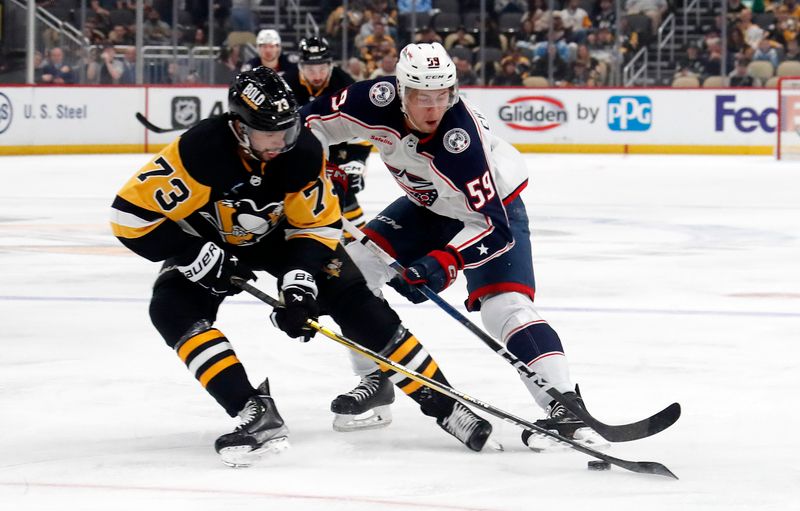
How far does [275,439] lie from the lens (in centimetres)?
331

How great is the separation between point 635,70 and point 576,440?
1217cm

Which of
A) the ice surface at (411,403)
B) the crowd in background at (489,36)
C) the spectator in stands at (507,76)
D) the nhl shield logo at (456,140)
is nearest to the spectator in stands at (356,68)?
the crowd in background at (489,36)

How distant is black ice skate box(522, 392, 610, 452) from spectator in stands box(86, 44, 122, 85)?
39.4ft

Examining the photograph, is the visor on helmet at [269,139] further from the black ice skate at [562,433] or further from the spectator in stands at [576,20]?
the spectator in stands at [576,20]

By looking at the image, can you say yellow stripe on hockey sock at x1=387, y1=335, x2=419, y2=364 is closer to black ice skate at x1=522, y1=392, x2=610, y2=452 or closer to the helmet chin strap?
black ice skate at x1=522, y1=392, x2=610, y2=452

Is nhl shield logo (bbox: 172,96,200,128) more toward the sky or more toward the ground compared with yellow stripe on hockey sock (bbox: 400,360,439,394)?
more toward the sky

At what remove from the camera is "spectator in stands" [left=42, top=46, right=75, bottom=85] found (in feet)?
47.2

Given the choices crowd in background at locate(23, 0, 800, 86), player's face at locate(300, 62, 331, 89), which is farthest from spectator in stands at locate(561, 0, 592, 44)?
player's face at locate(300, 62, 331, 89)

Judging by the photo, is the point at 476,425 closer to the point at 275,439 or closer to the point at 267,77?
the point at 275,439

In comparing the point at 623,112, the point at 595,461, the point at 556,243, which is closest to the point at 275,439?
the point at 595,461

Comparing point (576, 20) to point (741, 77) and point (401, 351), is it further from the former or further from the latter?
point (401, 351)

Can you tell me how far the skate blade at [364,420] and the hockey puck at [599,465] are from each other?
685 mm

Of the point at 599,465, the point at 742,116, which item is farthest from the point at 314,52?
the point at 742,116

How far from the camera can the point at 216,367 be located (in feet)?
10.8
